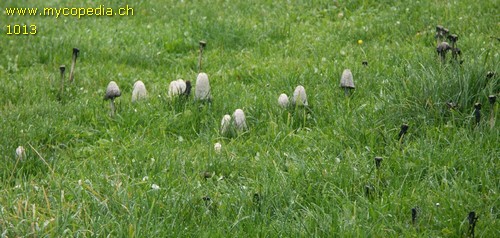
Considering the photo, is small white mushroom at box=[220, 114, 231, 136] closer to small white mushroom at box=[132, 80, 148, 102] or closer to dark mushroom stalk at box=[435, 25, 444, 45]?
small white mushroom at box=[132, 80, 148, 102]

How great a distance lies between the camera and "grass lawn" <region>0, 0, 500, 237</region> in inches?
170

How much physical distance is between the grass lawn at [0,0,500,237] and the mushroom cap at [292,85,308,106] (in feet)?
0.27

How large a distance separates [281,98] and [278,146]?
834 mm

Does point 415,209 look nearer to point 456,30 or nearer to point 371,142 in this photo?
point 371,142

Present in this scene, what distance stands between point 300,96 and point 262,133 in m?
0.50

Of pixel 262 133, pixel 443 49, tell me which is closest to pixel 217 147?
pixel 262 133

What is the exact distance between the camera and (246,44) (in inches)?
362

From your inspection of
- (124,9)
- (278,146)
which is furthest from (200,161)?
(124,9)

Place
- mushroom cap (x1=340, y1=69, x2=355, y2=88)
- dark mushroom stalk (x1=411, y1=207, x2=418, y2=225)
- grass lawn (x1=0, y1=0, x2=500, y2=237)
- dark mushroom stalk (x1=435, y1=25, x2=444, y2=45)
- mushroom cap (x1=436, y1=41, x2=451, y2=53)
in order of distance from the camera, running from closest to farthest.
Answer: dark mushroom stalk (x1=411, y1=207, x2=418, y2=225) < grass lawn (x1=0, y1=0, x2=500, y2=237) < mushroom cap (x1=436, y1=41, x2=451, y2=53) < mushroom cap (x1=340, y1=69, x2=355, y2=88) < dark mushroom stalk (x1=435, y1=25, x2=444, y2=45)

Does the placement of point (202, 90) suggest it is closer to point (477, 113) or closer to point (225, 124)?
point (225, 124)

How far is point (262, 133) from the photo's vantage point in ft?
20.2

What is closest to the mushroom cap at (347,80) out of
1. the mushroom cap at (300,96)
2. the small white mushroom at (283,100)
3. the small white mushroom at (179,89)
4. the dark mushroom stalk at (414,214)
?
the mushroom cap at (300,96)

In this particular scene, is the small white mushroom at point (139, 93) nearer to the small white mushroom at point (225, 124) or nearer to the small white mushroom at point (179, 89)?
the small white mushroom at point (179, 89)

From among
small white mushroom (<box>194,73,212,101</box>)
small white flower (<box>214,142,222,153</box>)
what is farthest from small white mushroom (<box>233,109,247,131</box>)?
small white mushroom (<box>194,73,212,101</box>)
